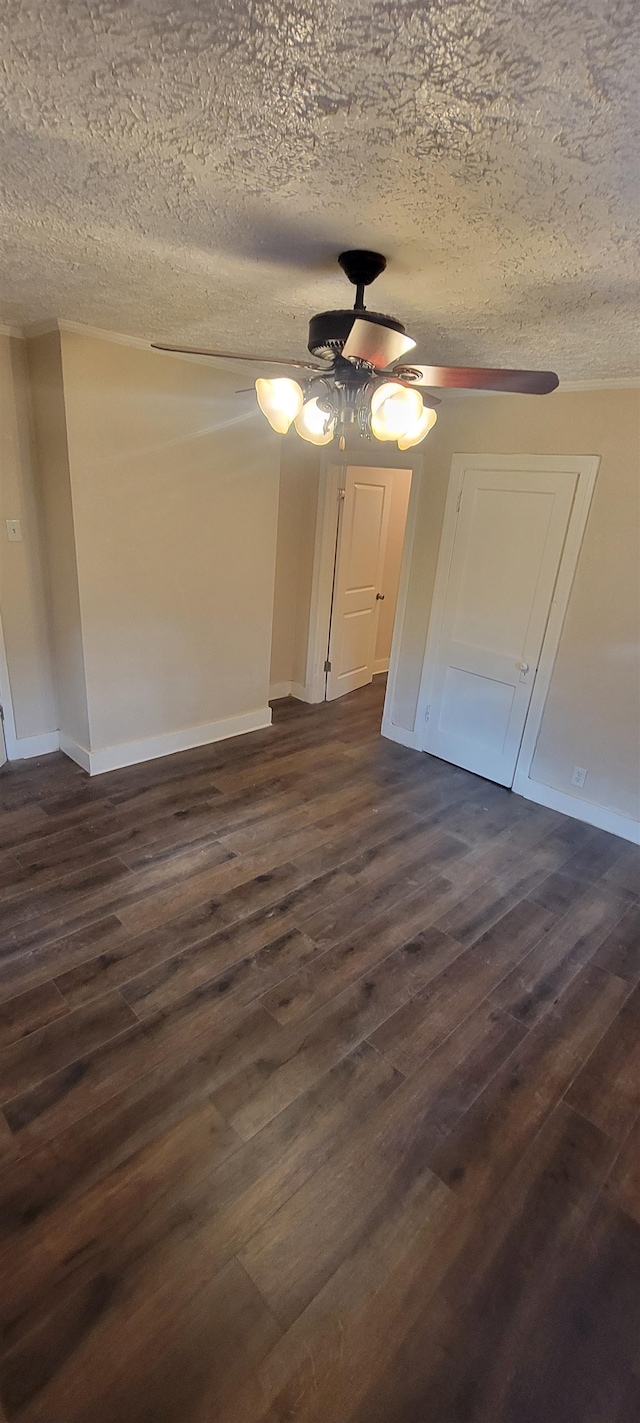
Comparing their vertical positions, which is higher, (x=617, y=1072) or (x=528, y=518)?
(x=528, y=518)

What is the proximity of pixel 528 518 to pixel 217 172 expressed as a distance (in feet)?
8.03

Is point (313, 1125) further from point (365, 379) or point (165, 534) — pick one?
point (165, 534)

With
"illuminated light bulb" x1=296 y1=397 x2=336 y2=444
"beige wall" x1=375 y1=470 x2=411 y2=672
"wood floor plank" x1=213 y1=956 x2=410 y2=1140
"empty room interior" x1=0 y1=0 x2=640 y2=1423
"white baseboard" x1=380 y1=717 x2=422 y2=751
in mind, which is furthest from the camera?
"beige wall" x1=375 y1=470 x2=411 y2=672

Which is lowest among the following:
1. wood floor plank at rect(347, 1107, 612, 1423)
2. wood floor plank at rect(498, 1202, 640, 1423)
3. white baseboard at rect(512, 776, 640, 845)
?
wood floor plank at rect(498, 1202, 640, 1423)

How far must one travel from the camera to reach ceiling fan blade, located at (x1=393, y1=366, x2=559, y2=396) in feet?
5.54

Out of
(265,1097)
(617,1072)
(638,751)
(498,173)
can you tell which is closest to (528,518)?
(638,751)

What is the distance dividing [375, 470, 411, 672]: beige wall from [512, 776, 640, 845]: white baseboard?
1972mm

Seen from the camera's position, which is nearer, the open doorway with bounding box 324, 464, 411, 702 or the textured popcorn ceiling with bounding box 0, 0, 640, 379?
the textured popcorn ceiling with bounding box 0, 0, 640, 379

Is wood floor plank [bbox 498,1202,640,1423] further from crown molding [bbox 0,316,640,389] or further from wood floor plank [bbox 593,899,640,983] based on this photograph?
crown molding [bbox 0,316,640,389]

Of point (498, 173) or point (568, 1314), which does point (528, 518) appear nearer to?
point (498, 173)

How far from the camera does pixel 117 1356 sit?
1.21m

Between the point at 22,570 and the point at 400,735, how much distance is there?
2693mm

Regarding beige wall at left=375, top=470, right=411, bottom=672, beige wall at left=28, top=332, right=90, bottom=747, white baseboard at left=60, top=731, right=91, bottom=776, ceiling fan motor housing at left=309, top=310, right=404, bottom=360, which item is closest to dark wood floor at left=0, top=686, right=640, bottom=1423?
white baseboard at left=60, top=731, right=91, bottom=776

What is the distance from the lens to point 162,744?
3.79m
